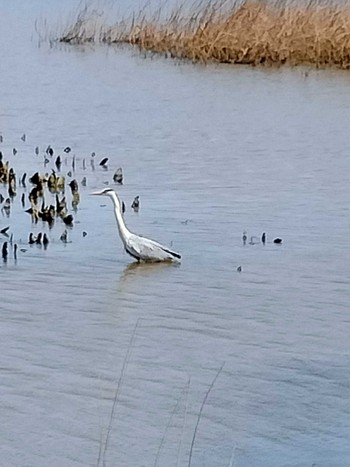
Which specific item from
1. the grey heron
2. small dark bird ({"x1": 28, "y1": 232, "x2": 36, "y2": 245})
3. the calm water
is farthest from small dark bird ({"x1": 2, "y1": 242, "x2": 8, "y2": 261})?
the grey heron

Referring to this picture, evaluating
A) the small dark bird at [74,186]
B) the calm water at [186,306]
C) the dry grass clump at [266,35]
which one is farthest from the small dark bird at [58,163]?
the dry grass clump at [266,35]

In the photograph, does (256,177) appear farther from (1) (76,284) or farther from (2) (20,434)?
(2) (20,434)

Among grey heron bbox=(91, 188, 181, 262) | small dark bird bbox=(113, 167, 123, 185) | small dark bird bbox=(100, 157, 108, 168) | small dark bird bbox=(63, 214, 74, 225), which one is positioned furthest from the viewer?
small dark bird bbox=(100, 157, 108, 168)

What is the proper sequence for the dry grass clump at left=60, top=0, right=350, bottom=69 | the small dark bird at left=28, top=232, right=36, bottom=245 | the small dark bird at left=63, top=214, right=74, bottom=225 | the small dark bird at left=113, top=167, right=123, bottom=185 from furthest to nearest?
the dry grass clump at left=60, top=0, right=350, bottom=69 < the small dark bird at left=113, top=167, right=123, bottom=185 < the small dark bird at left=63, top=214, right=74, bottom=225 < the small dark bird at left=28, top=232, right=36, bottom=245

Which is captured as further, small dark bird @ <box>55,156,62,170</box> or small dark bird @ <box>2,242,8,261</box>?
small dark bird @ <box>55,156,62,170</box>

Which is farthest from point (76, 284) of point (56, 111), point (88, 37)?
point (88, 37)

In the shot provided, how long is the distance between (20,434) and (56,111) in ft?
29.7

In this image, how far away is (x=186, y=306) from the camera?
6637 mm

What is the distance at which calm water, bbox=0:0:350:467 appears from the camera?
4883 mm

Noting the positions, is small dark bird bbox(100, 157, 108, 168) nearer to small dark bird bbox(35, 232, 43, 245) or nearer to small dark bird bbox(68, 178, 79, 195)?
small dark bird bbox(68, 178, 79, 195)

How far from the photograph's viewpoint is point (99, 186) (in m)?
9.52

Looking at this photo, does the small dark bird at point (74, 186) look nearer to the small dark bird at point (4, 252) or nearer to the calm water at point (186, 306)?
the calm water at point (186, 306)

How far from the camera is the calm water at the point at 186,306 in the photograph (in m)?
4.88

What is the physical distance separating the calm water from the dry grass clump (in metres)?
3.69
